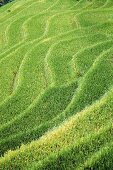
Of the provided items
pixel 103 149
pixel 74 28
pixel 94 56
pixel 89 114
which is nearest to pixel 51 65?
pixel 94 56

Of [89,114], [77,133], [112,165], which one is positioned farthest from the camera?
[89,114]

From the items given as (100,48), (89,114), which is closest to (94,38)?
(100,48)

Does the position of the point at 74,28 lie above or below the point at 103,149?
above

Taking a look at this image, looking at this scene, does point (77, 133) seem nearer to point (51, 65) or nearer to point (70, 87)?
point (70, 87)

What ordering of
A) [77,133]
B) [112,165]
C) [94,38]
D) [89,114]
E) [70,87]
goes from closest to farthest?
[112,165] < [77,133] < [89,114] < [70,87] < [94,38]

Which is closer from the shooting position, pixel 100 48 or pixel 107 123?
pixel 107 123

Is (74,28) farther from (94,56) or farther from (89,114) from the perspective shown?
(89,114)

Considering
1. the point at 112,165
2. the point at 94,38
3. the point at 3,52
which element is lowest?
the point at 112,165
